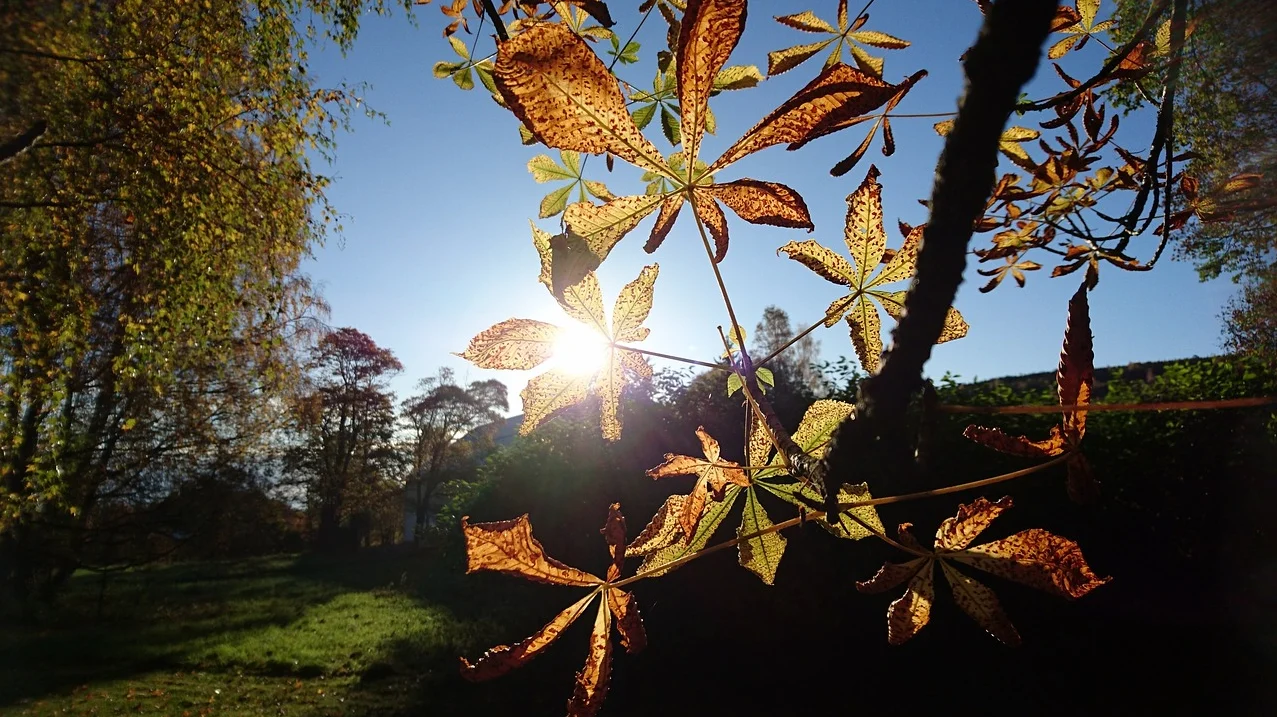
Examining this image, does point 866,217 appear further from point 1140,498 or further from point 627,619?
point 1140,498

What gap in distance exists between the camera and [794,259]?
730 millimetres

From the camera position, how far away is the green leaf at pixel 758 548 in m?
0.72

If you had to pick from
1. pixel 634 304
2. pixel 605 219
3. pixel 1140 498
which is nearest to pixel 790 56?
pixel 634 304

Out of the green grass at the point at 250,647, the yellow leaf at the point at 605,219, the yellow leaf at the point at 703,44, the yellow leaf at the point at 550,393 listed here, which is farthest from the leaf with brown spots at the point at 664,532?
the green grass at the point at 250,647

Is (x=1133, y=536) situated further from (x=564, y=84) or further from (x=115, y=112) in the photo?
(x=115, y=112)

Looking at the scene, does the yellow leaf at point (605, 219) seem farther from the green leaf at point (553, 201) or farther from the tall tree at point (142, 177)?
the tall tree at point (142, 177)

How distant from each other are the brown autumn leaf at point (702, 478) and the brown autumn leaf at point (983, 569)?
169 millimetres

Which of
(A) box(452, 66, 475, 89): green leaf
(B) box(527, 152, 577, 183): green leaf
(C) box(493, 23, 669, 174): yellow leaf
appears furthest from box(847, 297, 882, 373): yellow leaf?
(A) box(452, 66, 475, 89): green leaf

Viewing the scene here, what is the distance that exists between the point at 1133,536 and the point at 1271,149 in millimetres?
3600

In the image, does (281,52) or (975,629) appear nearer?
(975,629)

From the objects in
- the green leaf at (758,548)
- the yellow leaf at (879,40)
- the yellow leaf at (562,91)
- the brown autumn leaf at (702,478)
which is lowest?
the green leaf at (758,548)

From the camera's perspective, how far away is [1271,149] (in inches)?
165

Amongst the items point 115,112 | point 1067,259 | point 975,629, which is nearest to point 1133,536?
point 975,629

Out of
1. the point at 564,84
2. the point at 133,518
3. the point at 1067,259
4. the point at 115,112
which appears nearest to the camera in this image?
the point at 564,84
